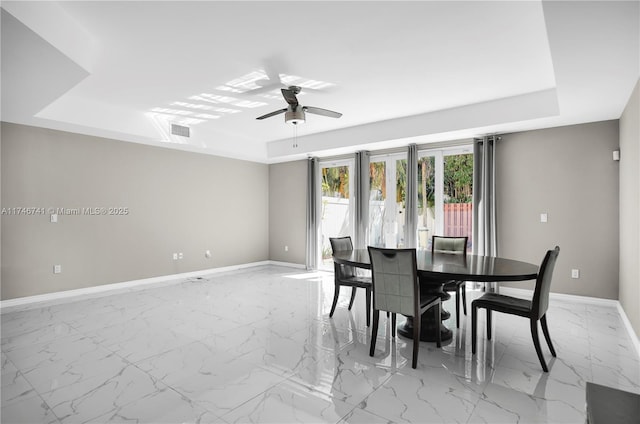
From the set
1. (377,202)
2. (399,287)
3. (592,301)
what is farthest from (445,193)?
(399,287)

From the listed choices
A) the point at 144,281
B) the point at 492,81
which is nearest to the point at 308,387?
the point at 492,81

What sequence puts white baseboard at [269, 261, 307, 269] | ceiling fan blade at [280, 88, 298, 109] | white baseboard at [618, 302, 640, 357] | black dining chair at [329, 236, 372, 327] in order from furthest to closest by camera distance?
white baseboard at [269, 261, 307, 269] < ceiling fan blade at [280, 88, 298, 109] < black dining chair at [329, 236, 372, 327] < white baseboard at [618, 302, 640, 357]

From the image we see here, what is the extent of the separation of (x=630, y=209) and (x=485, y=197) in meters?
1.85

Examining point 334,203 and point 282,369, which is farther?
point 334,203

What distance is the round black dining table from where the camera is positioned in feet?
8.80

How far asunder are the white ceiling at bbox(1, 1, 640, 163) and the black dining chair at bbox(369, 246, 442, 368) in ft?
6.27

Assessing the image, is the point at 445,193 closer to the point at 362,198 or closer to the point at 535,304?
the point at 362,198

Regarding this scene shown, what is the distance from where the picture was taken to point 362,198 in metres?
6.72

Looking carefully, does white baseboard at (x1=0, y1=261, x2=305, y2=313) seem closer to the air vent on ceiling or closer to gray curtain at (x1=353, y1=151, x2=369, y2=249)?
the air vent on ceiling

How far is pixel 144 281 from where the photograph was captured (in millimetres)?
5938

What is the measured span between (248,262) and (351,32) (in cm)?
589

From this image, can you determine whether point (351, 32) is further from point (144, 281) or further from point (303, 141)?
point (144, 281)

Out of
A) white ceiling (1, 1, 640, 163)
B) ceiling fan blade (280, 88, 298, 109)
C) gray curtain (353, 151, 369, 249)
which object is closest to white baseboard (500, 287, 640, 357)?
white ceiling (1, 1, 640, 163)

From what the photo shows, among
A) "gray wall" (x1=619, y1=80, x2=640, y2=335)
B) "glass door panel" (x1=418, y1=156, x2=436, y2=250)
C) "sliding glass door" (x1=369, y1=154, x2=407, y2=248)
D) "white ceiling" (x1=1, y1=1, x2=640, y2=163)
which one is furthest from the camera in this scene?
"sliding glass door" (x1=369, y1=154, x2=407, y2=248)
